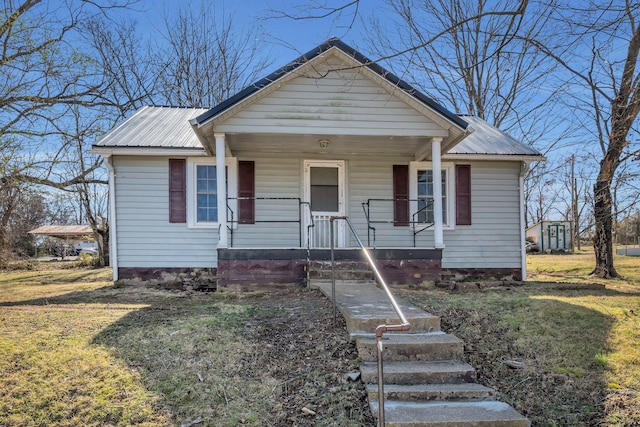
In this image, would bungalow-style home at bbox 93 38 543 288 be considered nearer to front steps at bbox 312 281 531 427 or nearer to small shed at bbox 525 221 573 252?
front steps at bbox 312 281 531 427

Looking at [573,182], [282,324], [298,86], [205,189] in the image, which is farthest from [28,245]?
[573,182]

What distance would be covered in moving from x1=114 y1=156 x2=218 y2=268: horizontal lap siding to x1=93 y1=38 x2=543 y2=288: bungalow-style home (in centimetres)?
2

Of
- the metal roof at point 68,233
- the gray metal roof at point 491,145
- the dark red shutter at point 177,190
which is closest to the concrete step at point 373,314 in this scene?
the dark red shutter at point 177,190

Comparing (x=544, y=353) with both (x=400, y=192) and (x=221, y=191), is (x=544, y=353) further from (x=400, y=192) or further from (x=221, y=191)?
(x=400, y=192)

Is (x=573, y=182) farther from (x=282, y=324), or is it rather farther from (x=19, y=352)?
(x=19, y=352)

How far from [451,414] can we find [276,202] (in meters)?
7.18

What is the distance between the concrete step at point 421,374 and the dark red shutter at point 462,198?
667 cm

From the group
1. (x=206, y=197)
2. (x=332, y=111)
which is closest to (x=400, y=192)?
(x=332, y=111)

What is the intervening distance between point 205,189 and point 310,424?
7211 mm

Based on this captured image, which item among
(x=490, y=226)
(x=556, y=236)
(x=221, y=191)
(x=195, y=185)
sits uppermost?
(x=195, y=185)

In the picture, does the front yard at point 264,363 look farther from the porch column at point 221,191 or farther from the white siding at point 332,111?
the white siding at point 332,111

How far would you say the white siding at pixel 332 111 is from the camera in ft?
25.9

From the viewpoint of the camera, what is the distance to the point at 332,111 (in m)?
8.08

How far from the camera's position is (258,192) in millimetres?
9711
